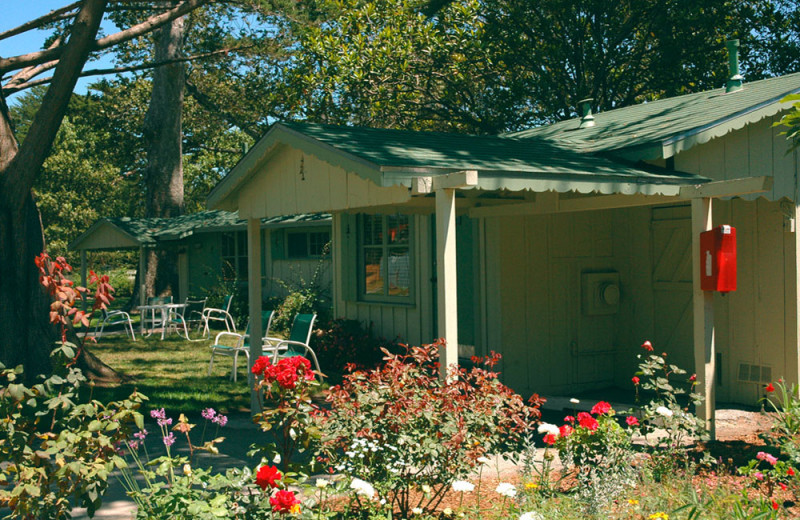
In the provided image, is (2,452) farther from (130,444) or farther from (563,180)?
(563,180)

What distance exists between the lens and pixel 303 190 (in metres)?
6.75

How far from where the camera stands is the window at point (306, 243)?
16781mm

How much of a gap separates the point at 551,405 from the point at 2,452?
5857 millimetres

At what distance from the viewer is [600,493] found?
383 centimetres

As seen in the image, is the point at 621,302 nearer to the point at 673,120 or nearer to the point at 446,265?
the point at 673,120

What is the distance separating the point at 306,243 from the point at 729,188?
1255cm

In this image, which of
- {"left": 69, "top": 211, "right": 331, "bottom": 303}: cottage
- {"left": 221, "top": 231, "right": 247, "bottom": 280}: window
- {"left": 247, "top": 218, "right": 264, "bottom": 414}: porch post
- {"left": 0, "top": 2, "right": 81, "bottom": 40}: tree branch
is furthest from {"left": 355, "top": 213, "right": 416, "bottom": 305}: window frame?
{"left": 221, "top": 231, "right": 247, "bottom": 280}: window

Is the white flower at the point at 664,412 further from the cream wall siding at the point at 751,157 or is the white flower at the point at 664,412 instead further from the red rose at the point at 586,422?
the cream wall siding at the point at 751,157

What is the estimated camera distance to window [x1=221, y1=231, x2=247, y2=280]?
19.2 metres

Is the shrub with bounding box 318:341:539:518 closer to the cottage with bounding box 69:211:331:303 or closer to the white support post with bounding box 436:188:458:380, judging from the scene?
the white support post with bounding box 436:188:458:380

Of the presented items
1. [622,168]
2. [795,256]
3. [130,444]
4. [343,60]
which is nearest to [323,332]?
[622,168]

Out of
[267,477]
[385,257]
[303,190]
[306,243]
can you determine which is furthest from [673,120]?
[306,243]

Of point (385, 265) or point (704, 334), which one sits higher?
point (385, 265)

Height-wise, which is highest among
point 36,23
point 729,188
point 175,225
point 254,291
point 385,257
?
point 36,23
